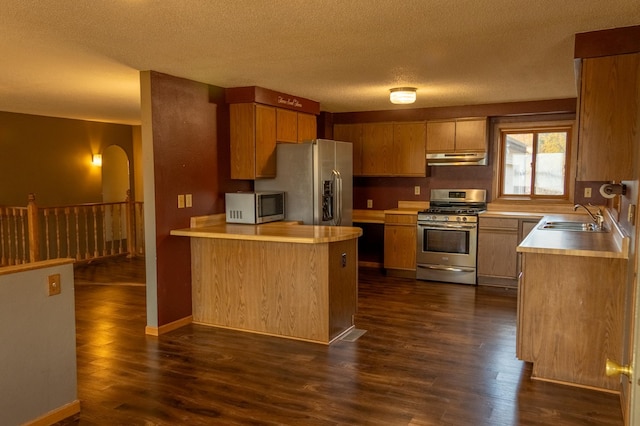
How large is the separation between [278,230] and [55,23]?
2.23 meters

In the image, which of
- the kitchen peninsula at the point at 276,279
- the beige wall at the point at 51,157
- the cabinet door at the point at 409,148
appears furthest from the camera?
the beige wall at the point at 51,157

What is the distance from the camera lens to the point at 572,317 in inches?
126

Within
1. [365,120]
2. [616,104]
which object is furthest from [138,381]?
[365,120]

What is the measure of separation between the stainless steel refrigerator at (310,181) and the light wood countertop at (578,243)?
6.69 ft

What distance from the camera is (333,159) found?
5.33 meters

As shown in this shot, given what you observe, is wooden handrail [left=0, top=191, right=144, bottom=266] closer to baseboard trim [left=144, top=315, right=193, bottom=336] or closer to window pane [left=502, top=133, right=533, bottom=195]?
baseboard trim [left=144, top=315, right=193, bottom=336]

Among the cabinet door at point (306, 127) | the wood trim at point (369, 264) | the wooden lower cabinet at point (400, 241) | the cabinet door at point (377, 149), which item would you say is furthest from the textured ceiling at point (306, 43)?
the wood trim at point (369, 264)

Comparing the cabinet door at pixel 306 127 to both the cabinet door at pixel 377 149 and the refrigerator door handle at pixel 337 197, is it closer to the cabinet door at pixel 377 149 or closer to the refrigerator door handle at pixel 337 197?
the refrigerator door handle at pixel 337 197

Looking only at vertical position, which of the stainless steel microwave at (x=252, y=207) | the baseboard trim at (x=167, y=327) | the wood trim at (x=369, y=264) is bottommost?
the baseboard trim at (x=167, y=327)

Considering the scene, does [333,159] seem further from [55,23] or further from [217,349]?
[55,23]

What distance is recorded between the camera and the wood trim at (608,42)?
119 inches

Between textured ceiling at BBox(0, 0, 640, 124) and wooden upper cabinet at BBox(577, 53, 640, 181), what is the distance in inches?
9.8

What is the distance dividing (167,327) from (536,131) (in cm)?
492

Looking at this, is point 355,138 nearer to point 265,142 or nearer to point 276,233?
point 265,142
